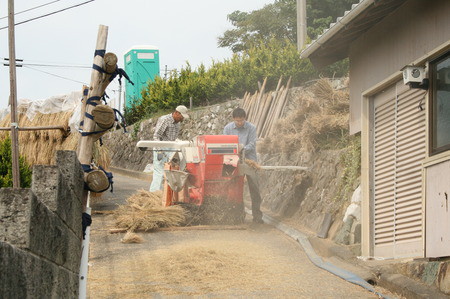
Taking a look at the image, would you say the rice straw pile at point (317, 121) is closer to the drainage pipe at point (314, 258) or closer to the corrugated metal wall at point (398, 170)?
the drainage pipe at point (314, 258)

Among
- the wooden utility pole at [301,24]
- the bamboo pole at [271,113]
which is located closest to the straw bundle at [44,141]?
the bamboo pole at [271,113]

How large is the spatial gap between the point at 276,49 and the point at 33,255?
21.9 meters

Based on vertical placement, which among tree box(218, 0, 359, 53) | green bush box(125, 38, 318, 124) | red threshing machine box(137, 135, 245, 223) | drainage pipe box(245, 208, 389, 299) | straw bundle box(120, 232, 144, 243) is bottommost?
drainage pipe box(245, 208, 389, 299)

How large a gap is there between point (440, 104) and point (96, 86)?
4057 mm

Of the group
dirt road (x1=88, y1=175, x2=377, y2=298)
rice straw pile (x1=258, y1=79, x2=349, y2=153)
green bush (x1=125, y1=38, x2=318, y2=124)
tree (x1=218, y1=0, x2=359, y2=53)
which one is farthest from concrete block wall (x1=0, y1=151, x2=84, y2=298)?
tree (x1=218, y1=0, x2=359, y2=53)

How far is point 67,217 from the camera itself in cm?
554

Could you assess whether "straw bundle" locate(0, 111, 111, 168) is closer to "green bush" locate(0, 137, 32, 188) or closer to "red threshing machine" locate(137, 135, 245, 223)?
"green bush" locate(0, 137, 32, 188)

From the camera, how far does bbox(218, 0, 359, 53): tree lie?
3294cm

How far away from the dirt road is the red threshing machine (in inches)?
19.4

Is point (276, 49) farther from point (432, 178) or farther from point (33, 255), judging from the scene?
point (33, 255)

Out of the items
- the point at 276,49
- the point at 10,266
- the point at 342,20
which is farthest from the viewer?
the point at 276,49

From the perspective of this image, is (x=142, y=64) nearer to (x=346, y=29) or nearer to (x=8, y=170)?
(x=8, y=170)

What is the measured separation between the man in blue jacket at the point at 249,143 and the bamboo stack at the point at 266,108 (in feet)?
17.2

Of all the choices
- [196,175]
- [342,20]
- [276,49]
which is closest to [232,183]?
[196,175]
